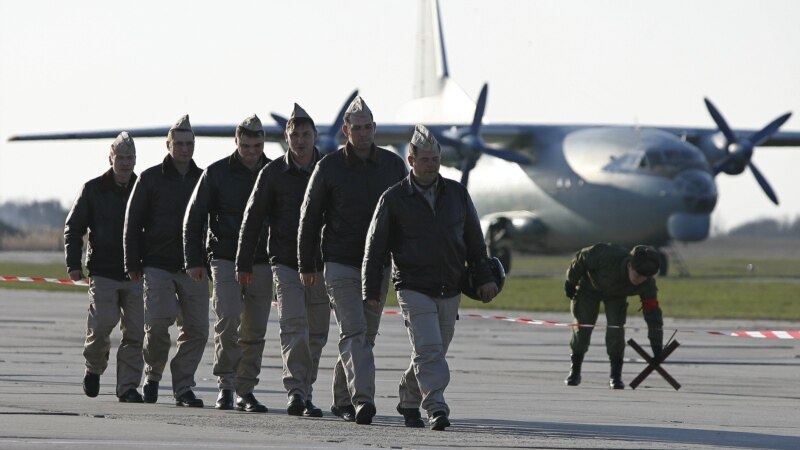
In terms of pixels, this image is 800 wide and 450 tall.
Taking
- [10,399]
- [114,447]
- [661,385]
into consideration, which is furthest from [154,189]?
[661,385]

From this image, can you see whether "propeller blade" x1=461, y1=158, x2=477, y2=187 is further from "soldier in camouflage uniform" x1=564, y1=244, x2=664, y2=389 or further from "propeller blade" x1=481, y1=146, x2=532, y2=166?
"soldier in camouflage uniform" x1=564, y1=244, x2=664, y2=389

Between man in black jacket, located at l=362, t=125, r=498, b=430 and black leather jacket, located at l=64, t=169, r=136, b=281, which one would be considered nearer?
man in black jacket, located at l=362, t=125, r=498, b=430

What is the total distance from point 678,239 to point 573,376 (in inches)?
1270

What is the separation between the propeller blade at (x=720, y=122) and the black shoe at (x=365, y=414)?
39367 mm

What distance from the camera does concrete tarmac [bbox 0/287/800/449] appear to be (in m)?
9.36

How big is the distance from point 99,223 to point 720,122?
127 feet

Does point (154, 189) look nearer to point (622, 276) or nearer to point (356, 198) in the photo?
point (356, 198)

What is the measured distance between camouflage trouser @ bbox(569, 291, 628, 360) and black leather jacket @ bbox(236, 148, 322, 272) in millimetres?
4113

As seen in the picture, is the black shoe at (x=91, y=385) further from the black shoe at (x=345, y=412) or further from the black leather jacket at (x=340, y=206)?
the black leather jacket at (x=340, y=206)

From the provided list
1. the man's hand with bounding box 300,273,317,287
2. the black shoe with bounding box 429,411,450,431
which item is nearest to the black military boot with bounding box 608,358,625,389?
the man's hand with bounding box 300,273,317,287

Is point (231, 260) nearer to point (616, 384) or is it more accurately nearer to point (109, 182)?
point (109, 182)

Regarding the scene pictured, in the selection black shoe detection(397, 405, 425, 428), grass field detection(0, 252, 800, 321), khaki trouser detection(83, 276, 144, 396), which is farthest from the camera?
grass field detection(0, 252, 800, 321)

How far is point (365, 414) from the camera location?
10.5m

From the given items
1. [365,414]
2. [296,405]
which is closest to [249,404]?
[296,405]
